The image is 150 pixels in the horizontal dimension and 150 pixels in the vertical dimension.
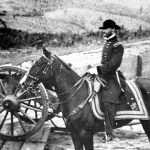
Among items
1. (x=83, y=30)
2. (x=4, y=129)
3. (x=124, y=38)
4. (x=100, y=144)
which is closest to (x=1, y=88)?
(x=4, y=129)

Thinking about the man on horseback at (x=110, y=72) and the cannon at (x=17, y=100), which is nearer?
the man on horseback at (x=110, y=72)

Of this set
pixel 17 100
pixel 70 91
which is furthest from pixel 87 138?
pixel 17 100

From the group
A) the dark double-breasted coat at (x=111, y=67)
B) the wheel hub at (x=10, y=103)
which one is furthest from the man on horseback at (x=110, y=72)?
the wheel hub at (x=10, y=103)

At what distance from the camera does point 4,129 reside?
19.4 feet

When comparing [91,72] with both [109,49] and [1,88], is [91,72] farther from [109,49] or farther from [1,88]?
[1,88]

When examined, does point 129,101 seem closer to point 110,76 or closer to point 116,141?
point 110,76

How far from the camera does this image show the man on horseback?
4.72 metres

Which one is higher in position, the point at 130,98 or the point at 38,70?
the point at 38,70

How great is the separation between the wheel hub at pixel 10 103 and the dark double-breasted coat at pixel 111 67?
1.49 metres

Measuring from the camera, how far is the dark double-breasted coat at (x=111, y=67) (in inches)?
186

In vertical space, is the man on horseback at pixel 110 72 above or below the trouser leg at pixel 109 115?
above

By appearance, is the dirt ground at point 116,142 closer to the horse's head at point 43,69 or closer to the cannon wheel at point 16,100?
the cannon wheel at point 16,100

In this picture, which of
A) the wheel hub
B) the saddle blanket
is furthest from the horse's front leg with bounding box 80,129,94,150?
the wheel hub

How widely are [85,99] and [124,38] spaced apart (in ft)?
16.8
